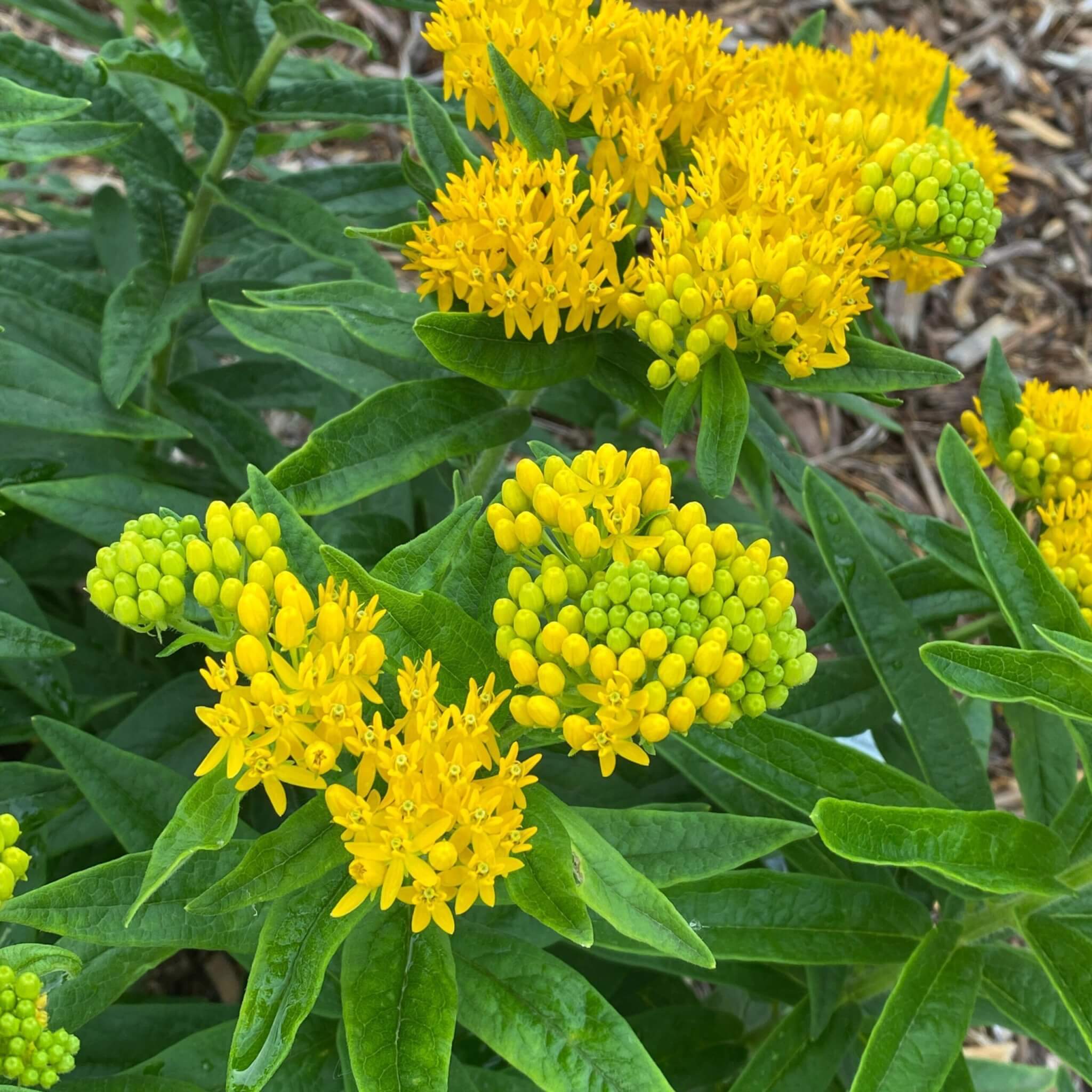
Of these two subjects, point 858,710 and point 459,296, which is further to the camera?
point 858,710

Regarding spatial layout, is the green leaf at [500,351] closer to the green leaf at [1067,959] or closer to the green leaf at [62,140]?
the green leaf at [62,140]

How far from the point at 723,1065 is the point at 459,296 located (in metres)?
2.22

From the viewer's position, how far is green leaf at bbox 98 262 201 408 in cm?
294

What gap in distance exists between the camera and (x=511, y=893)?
1.80 meters

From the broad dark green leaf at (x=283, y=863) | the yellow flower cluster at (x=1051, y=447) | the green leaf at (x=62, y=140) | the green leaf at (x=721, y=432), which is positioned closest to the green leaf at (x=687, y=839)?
the broad dark green leaf at (x=283, y=863)

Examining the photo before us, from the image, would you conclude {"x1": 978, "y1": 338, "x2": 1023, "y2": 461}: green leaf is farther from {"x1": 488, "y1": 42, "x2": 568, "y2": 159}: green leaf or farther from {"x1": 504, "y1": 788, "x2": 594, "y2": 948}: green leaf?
{"x1": 504, "y1": 788, "x2": 594, "y2": 948}: green leaf

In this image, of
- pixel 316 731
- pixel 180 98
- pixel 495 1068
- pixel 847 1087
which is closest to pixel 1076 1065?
pixel 847 1087

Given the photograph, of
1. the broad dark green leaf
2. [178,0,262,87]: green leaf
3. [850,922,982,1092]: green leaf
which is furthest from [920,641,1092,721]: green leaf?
[178,0,262,87]: green leaf

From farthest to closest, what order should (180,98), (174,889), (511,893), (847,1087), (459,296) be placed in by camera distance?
(180,98) < (847,1087) < (459,296) < (174,889) < (511,893)

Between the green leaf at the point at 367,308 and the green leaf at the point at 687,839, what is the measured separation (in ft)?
3.69

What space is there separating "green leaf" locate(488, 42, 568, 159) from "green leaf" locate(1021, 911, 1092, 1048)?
2.02 meters

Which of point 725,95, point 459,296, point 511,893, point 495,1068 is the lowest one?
point 495,1068

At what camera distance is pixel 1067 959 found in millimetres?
2301

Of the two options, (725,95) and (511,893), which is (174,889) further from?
(725,95)
